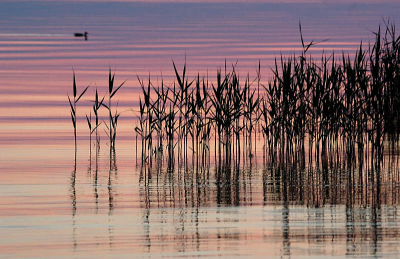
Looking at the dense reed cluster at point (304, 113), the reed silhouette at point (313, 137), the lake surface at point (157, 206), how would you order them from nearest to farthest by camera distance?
the lake surface at point (157, 206)
the reed silhouette at point (313, 137)
the dense reed cluster at point (304, 113)

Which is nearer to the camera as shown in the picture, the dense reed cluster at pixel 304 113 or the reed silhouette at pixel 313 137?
the reed silhouette at pixel 313 137

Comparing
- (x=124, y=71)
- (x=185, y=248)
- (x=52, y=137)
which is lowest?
(x=185, y=248)

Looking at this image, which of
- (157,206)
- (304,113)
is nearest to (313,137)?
(304,113)

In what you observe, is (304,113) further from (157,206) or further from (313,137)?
(157,206)

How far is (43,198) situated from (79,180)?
133cm

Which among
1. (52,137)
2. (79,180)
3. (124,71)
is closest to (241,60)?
(124,71)

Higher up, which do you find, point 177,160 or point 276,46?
point 276,46

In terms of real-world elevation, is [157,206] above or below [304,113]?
below

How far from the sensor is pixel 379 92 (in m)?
13.3

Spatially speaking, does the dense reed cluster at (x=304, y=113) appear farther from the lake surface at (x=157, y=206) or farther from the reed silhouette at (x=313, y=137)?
the lake surface at (x=157, y=206)

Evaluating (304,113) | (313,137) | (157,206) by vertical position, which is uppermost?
(304,113)

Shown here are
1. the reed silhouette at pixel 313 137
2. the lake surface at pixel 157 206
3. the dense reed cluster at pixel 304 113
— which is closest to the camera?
the lake surface at pixel 157 206

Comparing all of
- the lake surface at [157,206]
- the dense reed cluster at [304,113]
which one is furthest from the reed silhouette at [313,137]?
the lake surface at [157,206]

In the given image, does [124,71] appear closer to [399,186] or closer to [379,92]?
[379,92]
